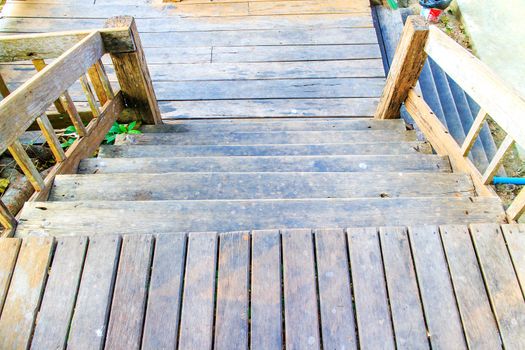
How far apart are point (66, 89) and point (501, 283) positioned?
79.1 inches

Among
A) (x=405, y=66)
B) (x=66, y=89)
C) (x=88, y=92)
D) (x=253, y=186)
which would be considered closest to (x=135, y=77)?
(x=88, y=92)

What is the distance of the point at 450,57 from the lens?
6.19 feet

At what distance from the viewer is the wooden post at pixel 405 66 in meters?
2.10

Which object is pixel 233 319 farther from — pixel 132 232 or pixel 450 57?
pixel 450 57

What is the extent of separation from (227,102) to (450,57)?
6.12 ft

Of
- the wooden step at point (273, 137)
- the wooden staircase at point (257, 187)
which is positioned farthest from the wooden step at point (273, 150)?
the wooden step at point (273, 137)

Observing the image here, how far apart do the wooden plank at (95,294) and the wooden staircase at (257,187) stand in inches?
3.9

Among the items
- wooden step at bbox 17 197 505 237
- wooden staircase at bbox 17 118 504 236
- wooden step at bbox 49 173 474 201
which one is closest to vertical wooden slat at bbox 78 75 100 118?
wooden staircase at bbox 17 118 504 236

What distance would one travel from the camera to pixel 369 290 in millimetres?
1284

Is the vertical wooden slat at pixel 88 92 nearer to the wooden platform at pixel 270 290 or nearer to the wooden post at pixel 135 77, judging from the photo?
the wooden post at pixel 135 77

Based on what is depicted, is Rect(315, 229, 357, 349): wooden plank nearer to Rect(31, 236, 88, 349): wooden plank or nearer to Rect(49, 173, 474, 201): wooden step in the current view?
Rect(49, 173, 474, 201): wooden step

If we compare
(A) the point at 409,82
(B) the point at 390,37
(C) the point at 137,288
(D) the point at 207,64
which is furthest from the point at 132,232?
(B) the point at 390,37

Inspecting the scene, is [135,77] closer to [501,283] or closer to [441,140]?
[441,140]

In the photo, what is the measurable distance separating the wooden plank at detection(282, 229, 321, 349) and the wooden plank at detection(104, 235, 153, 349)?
49 cm
